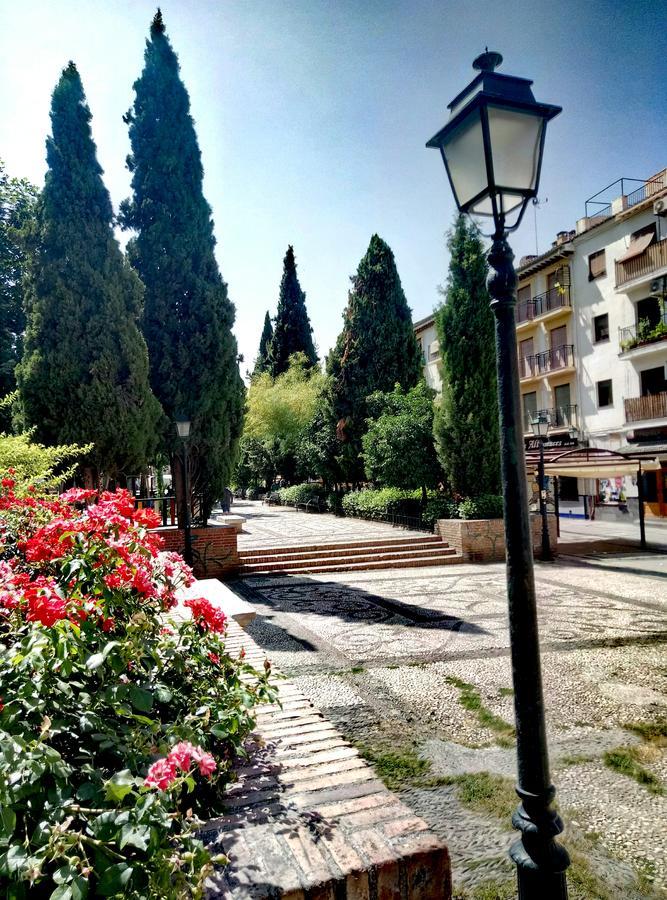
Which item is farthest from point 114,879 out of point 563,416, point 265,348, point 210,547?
point 265,348

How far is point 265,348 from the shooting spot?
46.7m

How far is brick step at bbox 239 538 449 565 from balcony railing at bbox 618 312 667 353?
14.8 metres

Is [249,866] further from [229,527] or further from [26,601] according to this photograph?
[229,527]

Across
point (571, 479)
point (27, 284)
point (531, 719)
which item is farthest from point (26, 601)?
point (571, 479)

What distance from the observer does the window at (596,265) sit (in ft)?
82.5

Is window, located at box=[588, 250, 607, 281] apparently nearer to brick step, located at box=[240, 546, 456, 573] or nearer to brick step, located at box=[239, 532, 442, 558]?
brick step, located at box=[239, 532, 442, 558]

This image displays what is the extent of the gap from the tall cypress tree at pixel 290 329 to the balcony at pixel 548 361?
49.6 ft

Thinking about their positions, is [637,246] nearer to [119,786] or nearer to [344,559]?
[344,559]

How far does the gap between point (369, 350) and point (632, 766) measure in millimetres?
21354

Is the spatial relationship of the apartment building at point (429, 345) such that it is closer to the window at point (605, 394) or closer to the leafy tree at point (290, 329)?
the leafy tree at point (290, 329)

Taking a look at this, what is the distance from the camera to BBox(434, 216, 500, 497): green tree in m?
13.6

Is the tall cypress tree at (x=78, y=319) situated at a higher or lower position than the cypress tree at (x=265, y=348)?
lower

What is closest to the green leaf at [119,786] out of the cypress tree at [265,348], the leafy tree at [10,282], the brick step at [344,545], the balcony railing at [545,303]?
the brick step at [344,545]

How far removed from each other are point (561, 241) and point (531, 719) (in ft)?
102
